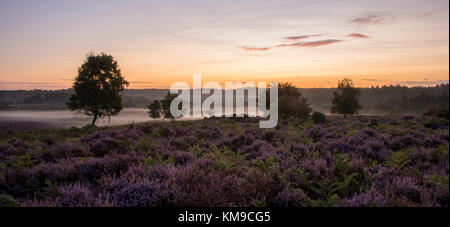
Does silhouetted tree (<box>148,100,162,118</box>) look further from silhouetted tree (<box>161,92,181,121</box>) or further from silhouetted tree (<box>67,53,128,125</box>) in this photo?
silhouetted tree (<box>67,53,128,125</box>)

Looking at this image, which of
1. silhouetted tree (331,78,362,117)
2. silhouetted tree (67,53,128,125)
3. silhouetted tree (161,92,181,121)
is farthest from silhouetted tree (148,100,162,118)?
silhouetted tree (331,78,362,117)

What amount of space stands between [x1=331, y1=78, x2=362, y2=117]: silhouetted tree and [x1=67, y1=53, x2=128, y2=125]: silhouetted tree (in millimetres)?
48933

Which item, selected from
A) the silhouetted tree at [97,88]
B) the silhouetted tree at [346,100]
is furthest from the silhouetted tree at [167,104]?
the silhouetted tree at [346,100]

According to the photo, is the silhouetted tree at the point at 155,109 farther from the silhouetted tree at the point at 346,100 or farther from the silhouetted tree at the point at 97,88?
the silhouetted tree at the point at 346,100

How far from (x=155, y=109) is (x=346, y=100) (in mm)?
50899

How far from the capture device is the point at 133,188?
3.82 m

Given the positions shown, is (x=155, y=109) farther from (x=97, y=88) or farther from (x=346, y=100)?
(x=346, y=100)

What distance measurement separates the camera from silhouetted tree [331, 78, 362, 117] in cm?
5638

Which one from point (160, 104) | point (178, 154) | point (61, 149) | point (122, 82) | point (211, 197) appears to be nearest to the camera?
point (211, 197)

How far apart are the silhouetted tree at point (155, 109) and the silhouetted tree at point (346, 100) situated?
47.0 metres
